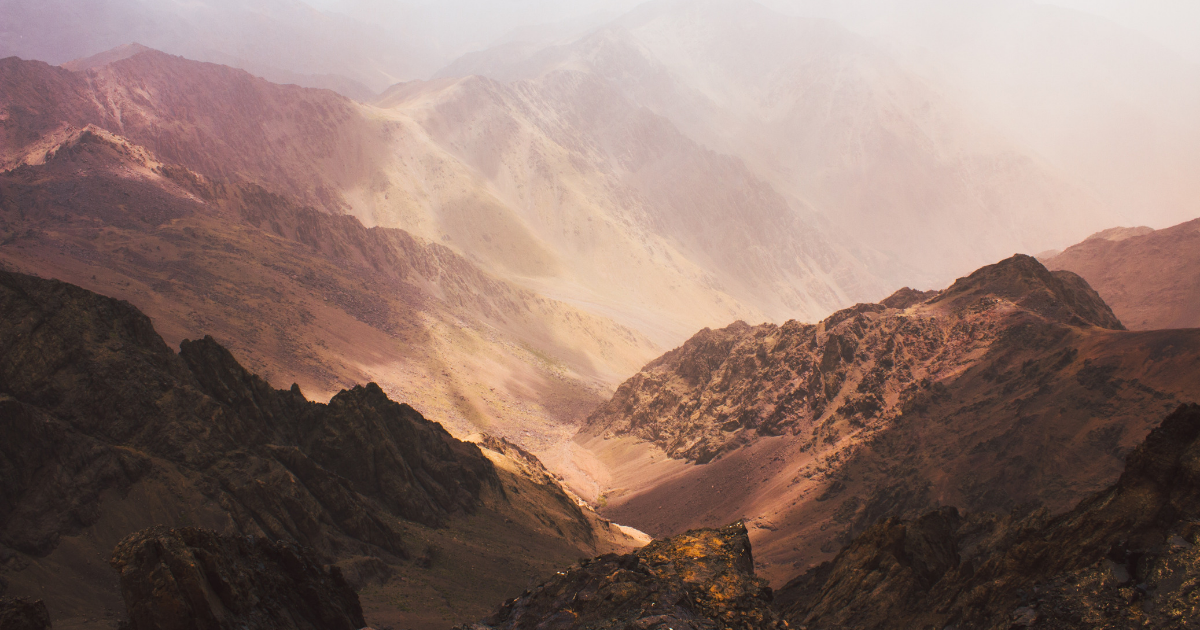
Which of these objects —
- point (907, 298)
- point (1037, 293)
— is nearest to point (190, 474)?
point (1037, 293)

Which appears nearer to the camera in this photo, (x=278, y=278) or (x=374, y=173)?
(x=278, y=278)

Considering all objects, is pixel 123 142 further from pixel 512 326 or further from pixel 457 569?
pixel 457 569

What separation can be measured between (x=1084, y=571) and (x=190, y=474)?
27899 millimetres

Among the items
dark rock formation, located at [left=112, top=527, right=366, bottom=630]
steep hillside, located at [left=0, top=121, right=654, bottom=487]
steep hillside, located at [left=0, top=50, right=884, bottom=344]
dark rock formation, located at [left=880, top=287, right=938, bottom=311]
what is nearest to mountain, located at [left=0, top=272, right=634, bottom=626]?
dark rock formation, located at [left=112, top=527, right=366, bottom=630]

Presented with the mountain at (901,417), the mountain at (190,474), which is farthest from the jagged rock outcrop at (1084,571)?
the mountain at (190,474)

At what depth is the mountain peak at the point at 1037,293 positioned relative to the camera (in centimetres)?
5562

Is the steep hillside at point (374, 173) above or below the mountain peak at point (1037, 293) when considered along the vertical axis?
above

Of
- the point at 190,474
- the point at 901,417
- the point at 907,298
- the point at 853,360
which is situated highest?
the point at 907,298

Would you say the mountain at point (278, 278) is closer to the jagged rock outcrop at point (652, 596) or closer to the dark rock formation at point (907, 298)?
the dark rock formation at point (907, 298)

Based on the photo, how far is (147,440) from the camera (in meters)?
28.2

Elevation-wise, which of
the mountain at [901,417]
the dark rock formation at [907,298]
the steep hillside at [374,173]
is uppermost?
the steep hillside at [374,173]

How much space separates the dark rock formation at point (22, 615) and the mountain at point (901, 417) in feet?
109

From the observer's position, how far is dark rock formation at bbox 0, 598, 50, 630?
42.4 feet

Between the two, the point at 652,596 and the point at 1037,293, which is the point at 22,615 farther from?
the point at 1037,293
